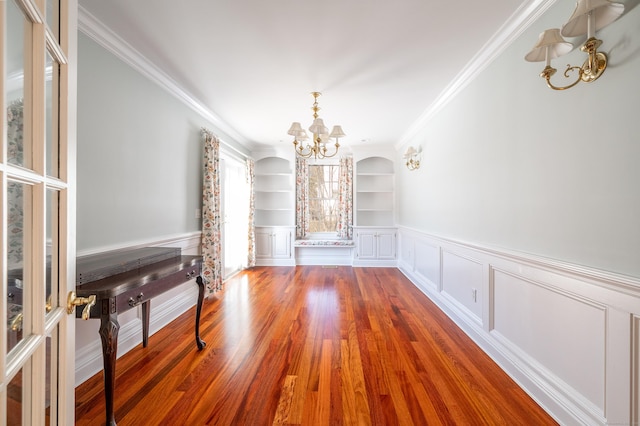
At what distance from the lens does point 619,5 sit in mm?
1216

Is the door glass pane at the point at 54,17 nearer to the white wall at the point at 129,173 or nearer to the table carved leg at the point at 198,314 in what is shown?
the white wall at the point at 129,173

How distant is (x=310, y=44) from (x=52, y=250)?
225 centimetres

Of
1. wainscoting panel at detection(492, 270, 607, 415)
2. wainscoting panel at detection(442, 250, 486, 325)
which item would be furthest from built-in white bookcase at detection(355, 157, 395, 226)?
wainscoting panel at detection(492, 270, 607, 415)

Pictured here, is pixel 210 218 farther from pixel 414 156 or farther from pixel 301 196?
pixel 414 156

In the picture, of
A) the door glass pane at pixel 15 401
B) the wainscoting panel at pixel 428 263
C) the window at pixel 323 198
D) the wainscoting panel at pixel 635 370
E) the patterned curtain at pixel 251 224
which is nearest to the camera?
the door glass pane at pixel 15 401

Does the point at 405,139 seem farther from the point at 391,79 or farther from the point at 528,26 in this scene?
the point at 528,26

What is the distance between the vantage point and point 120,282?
164 cm

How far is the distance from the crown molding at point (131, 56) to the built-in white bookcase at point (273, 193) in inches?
99.8

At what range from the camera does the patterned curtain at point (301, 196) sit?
6.16m

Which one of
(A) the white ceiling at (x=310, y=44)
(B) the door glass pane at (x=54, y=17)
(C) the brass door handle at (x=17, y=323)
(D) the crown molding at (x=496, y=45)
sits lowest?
(C) the brass door handle at (x=17, y=323)

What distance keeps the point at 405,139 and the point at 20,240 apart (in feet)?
17.3

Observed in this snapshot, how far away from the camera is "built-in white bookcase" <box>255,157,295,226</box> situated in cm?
627

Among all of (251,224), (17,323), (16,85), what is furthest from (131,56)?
(251,224)

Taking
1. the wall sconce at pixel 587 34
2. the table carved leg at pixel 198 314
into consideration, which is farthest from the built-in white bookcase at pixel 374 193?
the wall sconce at pixel 587 34
